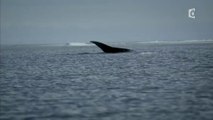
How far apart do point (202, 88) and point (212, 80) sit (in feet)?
18.1

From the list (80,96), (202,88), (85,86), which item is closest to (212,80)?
(202,88)

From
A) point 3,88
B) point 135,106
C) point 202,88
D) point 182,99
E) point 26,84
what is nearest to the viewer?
point 135,106

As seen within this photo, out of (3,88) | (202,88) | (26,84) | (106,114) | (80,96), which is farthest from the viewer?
(26,84)

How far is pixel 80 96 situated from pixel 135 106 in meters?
4.70

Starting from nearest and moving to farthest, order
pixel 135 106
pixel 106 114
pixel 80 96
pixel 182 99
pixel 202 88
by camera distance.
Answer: pixel 106 114, pixel 135 106, pixel 182 99, pixel 80 96, pixel 202 88

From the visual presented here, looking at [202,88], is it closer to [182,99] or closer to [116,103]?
[182,99]

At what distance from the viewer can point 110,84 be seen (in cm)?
3138

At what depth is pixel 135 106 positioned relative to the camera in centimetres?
2156

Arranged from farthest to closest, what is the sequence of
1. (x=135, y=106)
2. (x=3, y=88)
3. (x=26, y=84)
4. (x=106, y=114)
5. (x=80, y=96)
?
1. (x=26, y=84)
2. (x=3, y=88)
3. (x=80, y=96)
4. (x=135, y=106)
5. (x=106, y=114)

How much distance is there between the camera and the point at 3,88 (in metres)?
30.3

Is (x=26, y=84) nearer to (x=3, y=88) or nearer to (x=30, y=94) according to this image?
(x=3, y=88)

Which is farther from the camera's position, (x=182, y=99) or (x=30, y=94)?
(x=30, y=94)

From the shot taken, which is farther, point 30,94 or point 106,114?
point 30,94

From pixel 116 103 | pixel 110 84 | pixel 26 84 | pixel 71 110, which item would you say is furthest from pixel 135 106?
pixel 26 84
